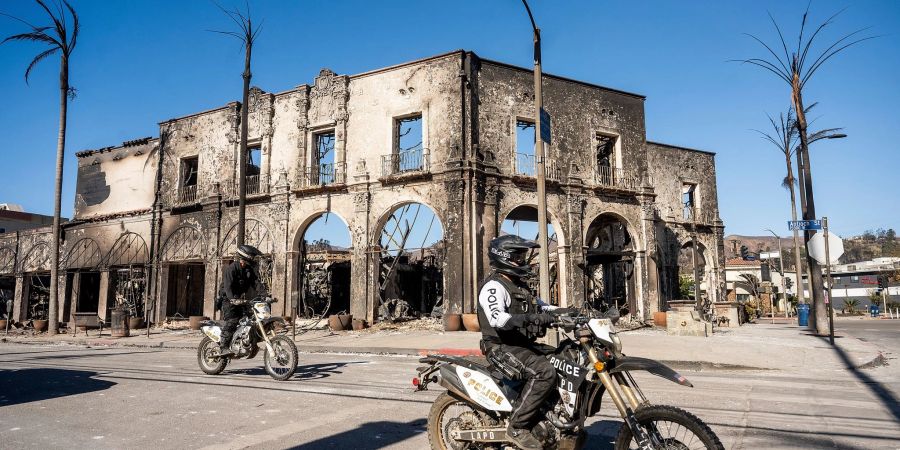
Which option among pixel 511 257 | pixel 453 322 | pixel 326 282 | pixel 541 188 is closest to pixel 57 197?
pixel 326 282

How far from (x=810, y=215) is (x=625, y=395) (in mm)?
17390

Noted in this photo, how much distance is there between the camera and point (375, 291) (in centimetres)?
2066

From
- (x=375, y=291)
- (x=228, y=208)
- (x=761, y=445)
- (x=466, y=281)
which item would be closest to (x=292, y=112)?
(x=228, y=208)

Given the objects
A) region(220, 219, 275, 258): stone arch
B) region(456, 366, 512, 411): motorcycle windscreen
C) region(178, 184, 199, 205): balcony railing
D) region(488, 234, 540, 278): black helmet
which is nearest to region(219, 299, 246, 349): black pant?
region(456, 366, 512, 411): motorcycle windscreen

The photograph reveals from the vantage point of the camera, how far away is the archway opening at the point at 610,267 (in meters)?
24.0

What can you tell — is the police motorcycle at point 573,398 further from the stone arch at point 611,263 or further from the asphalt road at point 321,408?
the stone arch at point 611,263

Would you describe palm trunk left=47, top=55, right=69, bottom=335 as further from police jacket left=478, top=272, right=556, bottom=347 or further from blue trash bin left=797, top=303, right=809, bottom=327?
blue trash bin left=797, top=303, right=809, bottom=327

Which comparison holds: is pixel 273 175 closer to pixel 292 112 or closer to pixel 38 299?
pixel 292 112

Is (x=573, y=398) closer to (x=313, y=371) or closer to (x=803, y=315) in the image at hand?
(x=313, y=371)

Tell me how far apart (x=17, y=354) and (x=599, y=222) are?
2233cm

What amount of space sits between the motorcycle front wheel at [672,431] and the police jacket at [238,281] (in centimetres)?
675

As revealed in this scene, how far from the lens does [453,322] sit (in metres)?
18.4

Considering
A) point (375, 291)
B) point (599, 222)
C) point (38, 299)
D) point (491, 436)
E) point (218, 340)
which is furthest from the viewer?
point (38, 299)

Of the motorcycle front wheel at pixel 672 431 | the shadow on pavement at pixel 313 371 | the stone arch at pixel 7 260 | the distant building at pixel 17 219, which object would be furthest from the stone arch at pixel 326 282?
the distant building at pixel 17 219
